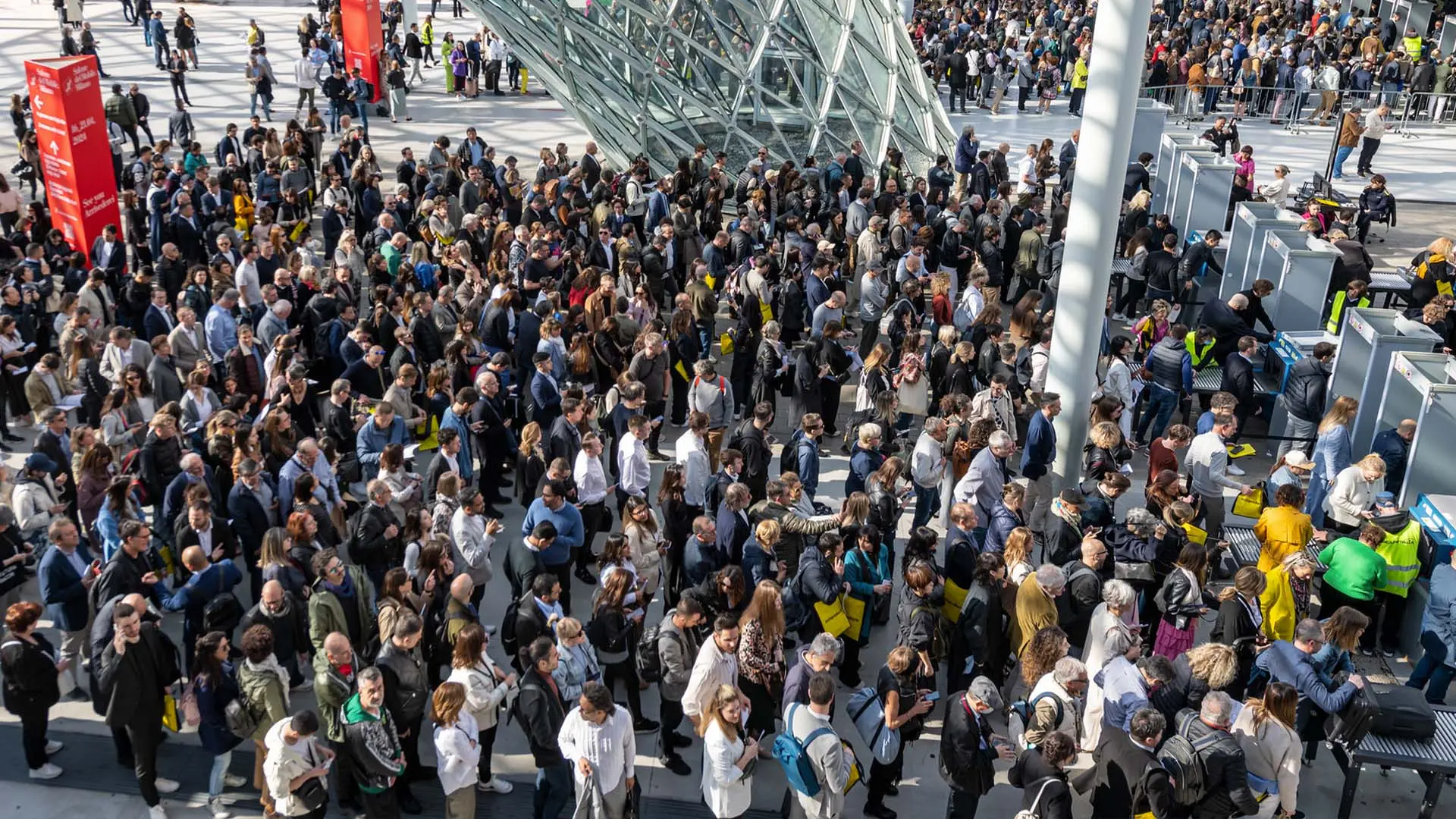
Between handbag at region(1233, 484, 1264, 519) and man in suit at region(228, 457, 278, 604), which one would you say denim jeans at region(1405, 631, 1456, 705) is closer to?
handbag at region(1233, 484, 1264, 519)

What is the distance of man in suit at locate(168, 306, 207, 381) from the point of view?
1198 cm

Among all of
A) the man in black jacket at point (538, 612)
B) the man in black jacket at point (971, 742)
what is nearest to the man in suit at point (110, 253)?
the man in black jacket at point (538, 612)

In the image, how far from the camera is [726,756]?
7254 mm

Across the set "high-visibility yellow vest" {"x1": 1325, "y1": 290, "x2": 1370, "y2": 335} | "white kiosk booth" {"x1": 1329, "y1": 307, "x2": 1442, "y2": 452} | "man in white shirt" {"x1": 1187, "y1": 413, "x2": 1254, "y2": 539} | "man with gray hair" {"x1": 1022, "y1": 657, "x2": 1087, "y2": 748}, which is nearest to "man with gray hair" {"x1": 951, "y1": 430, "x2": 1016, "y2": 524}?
"man in white shirt" {"x1": 1187, "y1": 413, "x2": 1254, "y2": 539}

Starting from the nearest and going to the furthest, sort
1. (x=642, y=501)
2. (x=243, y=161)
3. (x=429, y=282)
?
(x=642, y=501) → (x=429, y=282) → (x=243, y=161)

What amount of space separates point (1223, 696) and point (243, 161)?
17118 mm

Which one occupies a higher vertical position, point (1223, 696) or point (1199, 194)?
point (1199, 194)

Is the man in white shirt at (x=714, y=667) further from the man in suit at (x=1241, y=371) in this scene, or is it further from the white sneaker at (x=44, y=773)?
the man in suit at (x=1241, y=371)

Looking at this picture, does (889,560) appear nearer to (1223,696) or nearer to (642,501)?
(642,501)

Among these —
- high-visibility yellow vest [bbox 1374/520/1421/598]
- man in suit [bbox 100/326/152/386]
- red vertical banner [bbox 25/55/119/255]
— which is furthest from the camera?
red vertical banner [bbox 25/55/119/255]

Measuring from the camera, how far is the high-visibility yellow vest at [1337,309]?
14.5m

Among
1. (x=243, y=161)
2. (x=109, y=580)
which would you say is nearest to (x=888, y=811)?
(x=109, y=580)

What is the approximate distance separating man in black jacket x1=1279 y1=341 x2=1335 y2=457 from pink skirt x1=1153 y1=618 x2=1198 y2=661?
421 centimetres

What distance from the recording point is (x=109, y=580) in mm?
8375
